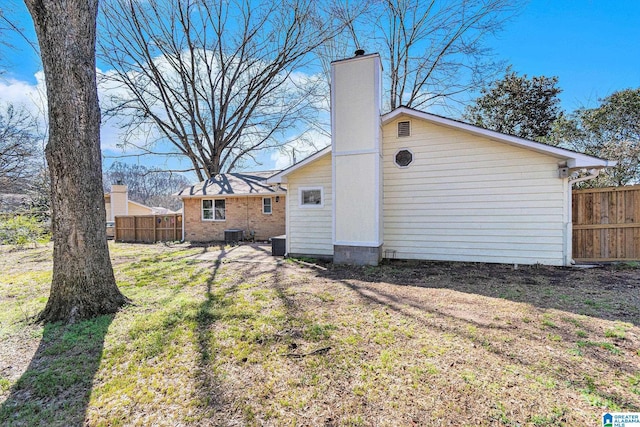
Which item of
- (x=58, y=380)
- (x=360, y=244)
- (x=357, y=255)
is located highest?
(x=360, y=244)

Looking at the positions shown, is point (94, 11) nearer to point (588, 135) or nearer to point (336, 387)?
point (336, 387)

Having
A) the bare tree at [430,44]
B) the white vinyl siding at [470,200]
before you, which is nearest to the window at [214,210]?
the white vinyl siding at [470,200]

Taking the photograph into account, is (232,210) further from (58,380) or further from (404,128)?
(58,380)

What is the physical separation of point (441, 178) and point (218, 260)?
6977 mm

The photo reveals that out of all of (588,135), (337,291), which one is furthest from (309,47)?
(337,291)

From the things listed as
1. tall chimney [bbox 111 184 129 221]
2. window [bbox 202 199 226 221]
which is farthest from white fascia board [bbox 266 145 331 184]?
tall chimney [bbox 111 184 129 221]

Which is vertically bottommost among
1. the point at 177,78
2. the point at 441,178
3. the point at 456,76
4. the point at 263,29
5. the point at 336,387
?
the point at 336,387

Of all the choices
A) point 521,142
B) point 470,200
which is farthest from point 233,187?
point 521,142

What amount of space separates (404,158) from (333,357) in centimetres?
649

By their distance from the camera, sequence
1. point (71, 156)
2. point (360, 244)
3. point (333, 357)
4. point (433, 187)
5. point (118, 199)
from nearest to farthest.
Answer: point (333, 357), point (71, 156), point (360, 244), point (433, 187), point (118, 199)

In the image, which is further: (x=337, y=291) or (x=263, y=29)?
(x=263, y=29)

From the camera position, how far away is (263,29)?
1711 cm

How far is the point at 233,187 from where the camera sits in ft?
49.7

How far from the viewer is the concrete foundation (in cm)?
771
